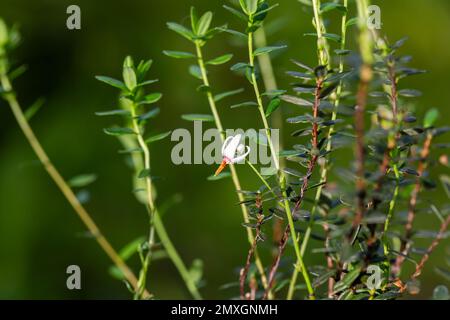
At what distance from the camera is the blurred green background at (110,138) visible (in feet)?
5.48

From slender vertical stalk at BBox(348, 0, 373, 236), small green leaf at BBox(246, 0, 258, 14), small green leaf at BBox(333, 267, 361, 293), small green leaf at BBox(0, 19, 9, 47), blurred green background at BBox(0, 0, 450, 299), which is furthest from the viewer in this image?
blurred green background at BBox(0, 0, 450, 299)

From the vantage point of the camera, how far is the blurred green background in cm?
167

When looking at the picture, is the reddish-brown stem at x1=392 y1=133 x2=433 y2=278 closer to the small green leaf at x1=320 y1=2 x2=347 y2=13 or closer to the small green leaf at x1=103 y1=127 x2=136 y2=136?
the small green leaf at x1=320 y1=2 x2=347 y2=13

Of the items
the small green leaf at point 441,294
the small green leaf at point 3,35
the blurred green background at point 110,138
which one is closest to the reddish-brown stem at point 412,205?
the small green leaf at point 441,294

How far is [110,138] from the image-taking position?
172 centimetres

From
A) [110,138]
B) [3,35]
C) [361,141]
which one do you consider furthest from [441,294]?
[110,138]

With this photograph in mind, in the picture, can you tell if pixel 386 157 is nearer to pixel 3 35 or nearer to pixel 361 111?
pixel 361 111

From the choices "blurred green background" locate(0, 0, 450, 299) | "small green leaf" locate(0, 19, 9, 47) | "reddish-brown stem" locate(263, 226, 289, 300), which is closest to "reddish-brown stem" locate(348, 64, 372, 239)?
"reddish-brown stem" locate(263, 226, 289, 300)

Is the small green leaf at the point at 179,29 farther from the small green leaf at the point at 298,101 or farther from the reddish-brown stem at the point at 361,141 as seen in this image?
the reddish-brown stem at the point at 361,141

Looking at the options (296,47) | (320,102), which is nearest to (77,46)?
(296,47)

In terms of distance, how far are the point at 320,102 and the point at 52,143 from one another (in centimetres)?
130

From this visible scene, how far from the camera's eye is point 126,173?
171 centimetres

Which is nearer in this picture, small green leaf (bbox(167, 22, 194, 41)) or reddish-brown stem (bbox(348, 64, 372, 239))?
Result: reddish-brown stem (bbox(348, 64, 372, 239))
